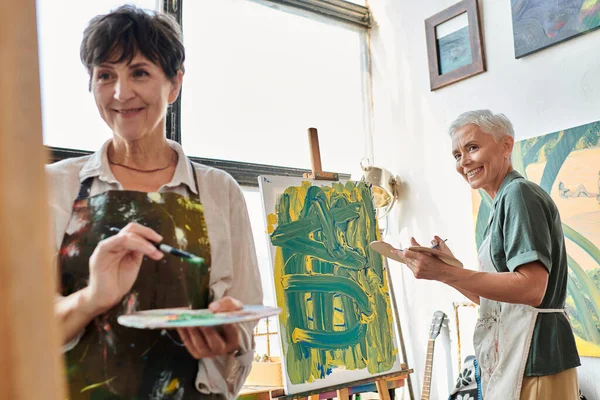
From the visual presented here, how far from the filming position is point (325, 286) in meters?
2.40

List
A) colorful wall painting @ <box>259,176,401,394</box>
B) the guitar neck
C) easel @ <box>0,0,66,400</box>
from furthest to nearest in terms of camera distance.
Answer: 1. the guitar neck
2. colorful wall painting @ <box>259,176,401,394</box>
3. easel @ <box>0,0,66,400</box>

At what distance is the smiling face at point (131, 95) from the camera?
1.08 meters

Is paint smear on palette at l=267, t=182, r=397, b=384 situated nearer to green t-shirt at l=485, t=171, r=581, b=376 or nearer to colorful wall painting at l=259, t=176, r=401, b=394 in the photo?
colorful wall painting at l=259, t=176, r=401, b=394

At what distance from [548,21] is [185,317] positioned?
8.31 feet

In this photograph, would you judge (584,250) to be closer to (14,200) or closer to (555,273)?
(555,273)

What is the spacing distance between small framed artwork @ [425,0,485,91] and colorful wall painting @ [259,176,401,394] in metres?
1.11

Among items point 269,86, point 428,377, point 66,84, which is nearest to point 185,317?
point 66,84

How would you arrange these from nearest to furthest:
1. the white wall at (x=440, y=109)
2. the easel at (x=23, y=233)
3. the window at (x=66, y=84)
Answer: the easel at (x=23, y=233)
the window at (x=66, y=84)
the white wall at (x=440, y=109)

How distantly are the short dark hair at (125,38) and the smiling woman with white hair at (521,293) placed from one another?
3.35 feet

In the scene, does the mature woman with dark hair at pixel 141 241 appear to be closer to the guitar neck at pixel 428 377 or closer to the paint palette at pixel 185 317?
the paint palette at pixel 185 317

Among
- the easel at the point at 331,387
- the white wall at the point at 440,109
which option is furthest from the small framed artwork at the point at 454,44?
the easel at the point at 331,387

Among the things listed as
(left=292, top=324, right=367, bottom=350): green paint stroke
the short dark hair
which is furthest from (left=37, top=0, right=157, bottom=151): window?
the short dark hair

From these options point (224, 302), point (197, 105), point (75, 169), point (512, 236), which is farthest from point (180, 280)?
point (197, 105)

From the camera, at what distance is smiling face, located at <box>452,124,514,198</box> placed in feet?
6.27
